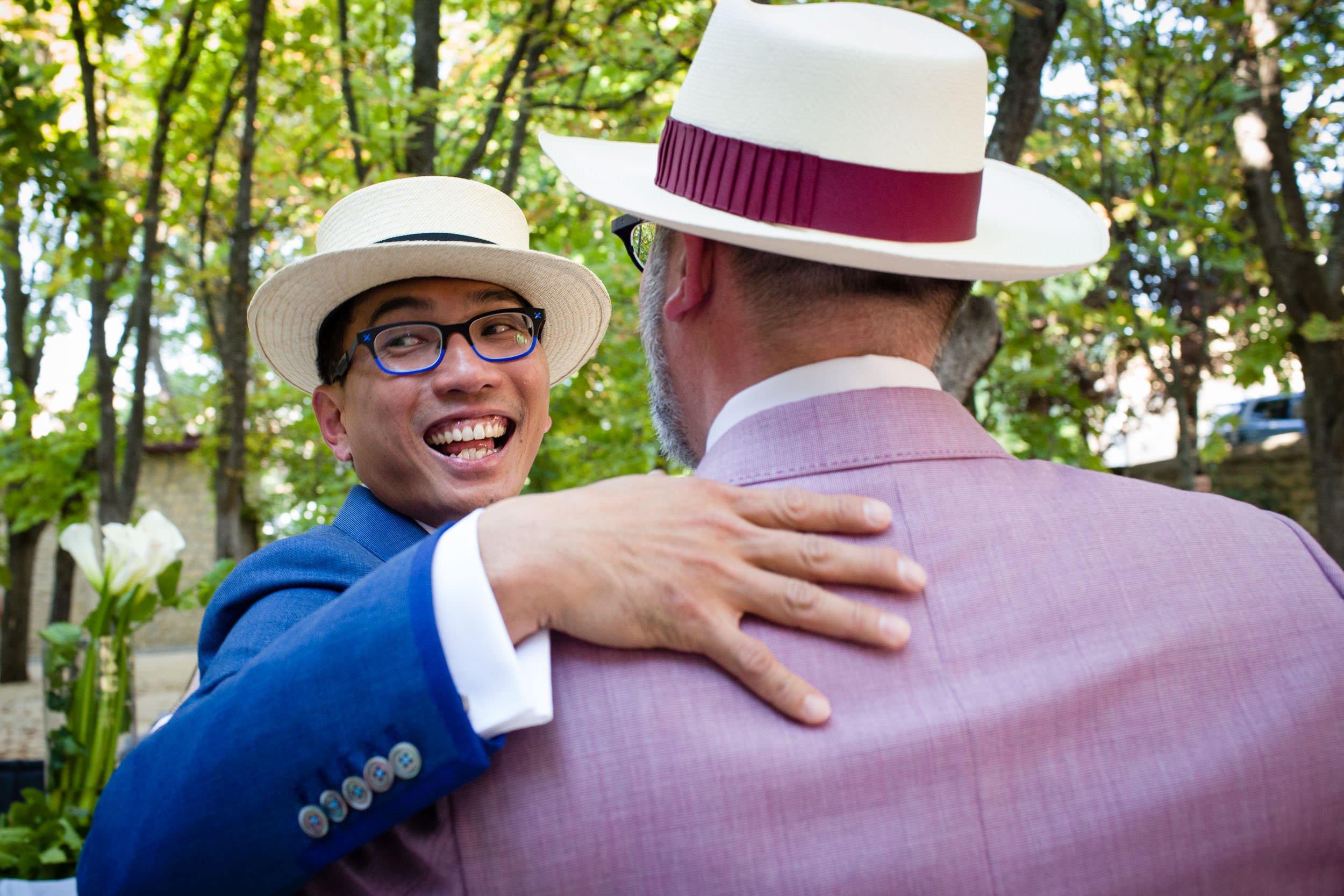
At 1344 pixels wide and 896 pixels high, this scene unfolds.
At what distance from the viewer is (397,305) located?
7.32 feet

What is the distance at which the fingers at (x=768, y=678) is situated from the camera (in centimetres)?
108

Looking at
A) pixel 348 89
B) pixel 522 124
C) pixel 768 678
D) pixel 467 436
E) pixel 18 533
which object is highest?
pixel 348 89

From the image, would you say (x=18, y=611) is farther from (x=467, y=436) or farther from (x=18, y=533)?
(x=467, y=436)

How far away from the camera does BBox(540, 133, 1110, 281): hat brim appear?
122cm

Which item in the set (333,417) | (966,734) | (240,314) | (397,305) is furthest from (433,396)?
(240,314)

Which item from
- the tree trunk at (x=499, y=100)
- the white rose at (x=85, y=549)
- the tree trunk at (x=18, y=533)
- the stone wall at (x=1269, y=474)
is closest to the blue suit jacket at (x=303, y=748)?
the white rose at (x=85, y=549)

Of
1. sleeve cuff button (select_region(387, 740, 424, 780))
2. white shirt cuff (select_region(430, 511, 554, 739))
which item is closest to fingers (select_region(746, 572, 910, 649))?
white shirt cuff (select_region(430, 511, 554, 739))

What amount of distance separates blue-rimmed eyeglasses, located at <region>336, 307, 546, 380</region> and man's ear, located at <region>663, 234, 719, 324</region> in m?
0.98

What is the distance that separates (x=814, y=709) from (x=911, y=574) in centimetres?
18

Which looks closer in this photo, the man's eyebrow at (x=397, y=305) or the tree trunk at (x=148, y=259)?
the man's eyebrow at (x=397, y=305)

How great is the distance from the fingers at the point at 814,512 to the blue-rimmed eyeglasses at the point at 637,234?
1.74ft

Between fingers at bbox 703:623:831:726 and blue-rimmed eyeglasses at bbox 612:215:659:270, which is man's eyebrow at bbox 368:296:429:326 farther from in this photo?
fingers at bbox 703:623:831:726

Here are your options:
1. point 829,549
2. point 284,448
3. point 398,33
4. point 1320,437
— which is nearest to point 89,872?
point 829,549

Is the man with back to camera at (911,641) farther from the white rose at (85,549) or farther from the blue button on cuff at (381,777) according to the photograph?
the white rose at (85,549)
